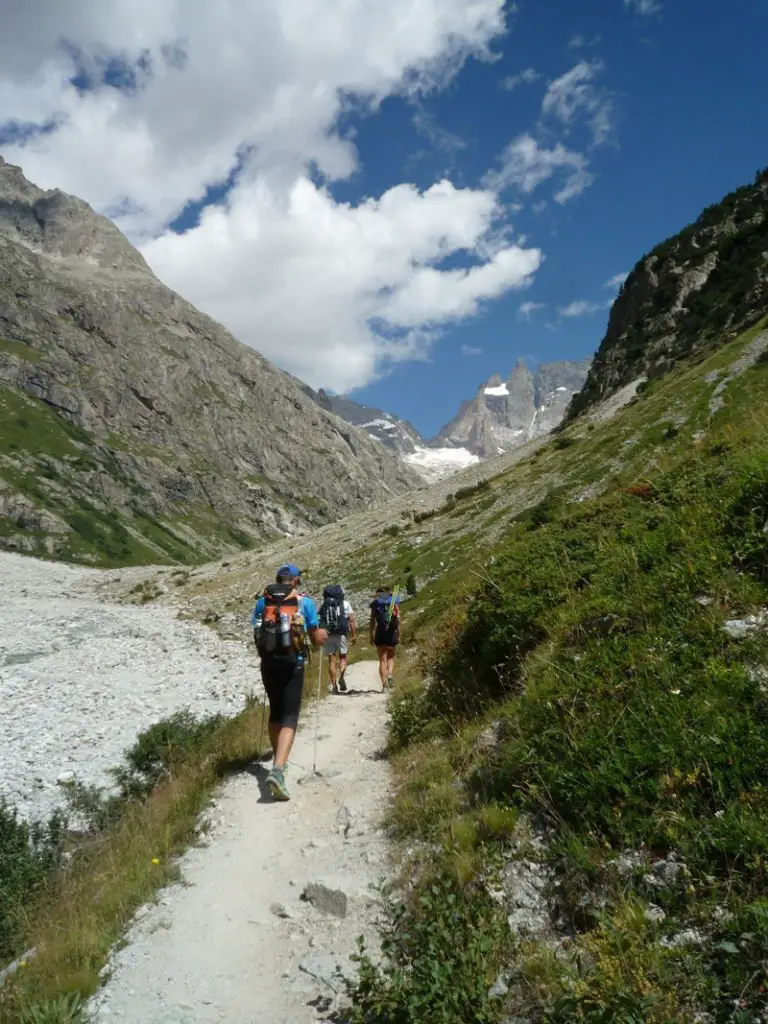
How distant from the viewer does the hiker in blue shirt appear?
9797 millimetres

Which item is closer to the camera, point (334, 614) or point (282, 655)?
point (282, 655)

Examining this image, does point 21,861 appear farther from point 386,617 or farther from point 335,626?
point 386,617

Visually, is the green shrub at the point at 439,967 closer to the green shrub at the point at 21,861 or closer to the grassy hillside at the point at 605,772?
the grassy hillside at the point at 605,772

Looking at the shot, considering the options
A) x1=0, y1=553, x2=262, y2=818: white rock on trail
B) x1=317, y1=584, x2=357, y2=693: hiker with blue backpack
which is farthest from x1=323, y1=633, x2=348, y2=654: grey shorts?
x1=0, y1=553, x2=262, y2=818: white rock on trail

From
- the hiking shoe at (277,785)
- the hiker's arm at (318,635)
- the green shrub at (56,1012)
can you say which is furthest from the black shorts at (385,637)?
the green shrub at (56,1012)

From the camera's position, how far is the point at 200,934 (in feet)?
20.2

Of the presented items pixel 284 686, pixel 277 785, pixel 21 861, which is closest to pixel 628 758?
pixel 277 785

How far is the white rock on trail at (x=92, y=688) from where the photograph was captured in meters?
17.4

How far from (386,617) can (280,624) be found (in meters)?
7.63

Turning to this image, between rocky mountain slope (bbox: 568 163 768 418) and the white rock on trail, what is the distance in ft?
157

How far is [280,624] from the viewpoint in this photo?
32.2 ft

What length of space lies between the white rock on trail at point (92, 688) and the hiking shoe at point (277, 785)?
27.9ft

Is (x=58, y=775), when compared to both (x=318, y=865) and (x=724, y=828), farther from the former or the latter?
(x=724, y=828)

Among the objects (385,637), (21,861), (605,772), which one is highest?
(385,637)
